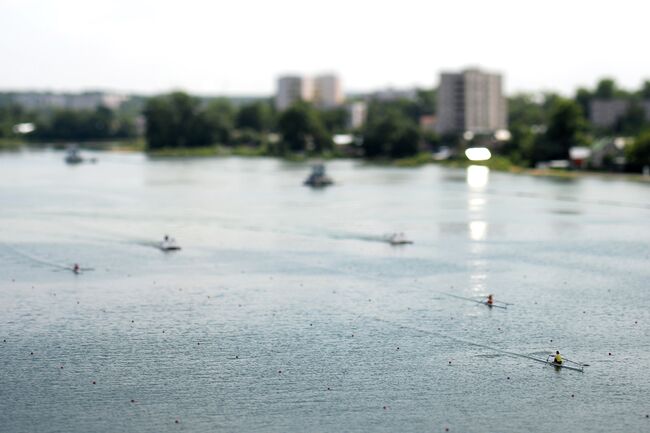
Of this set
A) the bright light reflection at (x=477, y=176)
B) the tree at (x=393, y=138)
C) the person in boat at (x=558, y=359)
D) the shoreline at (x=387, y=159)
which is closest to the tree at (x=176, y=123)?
the shoreline at (x=387, y=159)

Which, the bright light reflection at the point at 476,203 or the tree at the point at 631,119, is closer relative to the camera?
the bright light reflection at the point at 476,203

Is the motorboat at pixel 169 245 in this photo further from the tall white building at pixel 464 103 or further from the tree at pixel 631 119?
the tree at pixel 631 119

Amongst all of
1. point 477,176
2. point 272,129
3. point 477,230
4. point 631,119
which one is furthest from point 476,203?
point 272,129

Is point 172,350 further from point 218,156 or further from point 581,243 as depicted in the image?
point 218,156

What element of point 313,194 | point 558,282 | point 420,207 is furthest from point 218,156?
point 558,282

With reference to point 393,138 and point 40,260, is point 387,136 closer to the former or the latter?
point 393,138
